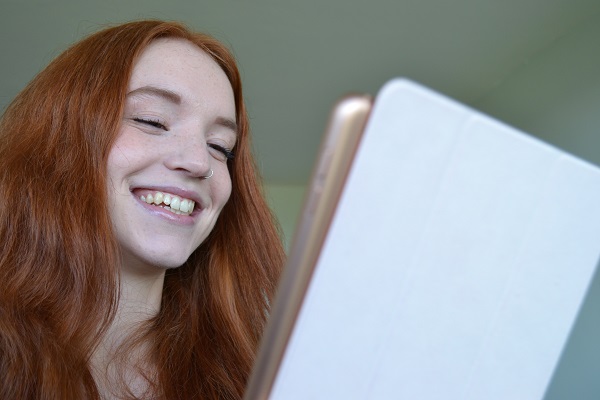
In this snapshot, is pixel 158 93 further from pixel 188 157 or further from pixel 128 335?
pixel 128 335

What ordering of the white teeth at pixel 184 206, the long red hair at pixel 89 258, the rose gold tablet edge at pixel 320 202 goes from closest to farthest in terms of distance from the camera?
the rose gold tablet edge at pixel 320 202, the long red hair at pixel 89 258, the white teeth at pixel 184 206

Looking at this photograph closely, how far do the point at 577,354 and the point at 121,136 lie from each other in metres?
2.73

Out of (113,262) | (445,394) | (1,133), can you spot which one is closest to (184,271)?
(113,262)

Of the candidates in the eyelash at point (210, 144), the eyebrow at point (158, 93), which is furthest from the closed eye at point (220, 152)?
the eyebrow at point (158, 93)

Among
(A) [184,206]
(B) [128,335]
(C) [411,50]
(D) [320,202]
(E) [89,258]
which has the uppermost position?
(C) [411,50]

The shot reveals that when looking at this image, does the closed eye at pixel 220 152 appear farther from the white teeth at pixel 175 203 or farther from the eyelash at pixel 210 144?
the white teeth at pixel 175 203

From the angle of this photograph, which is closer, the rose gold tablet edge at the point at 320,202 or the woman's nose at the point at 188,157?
the rose gold tablet edge at the point at 320,202

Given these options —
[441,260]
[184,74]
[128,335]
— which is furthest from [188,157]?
[441,260]

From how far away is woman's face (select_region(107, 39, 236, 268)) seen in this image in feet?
2.91

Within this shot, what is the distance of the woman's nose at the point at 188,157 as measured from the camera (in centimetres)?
90

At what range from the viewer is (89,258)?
875 millimetres

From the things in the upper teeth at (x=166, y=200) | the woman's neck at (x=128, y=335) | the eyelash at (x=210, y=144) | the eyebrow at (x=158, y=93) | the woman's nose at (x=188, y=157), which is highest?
the eyebrow at (x=158, y=93)

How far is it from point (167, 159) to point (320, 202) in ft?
1.83

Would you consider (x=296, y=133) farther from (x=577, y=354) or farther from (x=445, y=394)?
(x=445, y=394)
